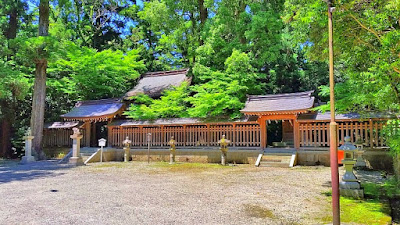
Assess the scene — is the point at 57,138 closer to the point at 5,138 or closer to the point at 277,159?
the point at 5,138

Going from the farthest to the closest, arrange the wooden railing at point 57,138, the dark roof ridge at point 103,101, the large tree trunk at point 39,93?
the wooden railing at point 57,138 < the dark roof ridge at point 103,101 < the large tree trunk at point 39,93

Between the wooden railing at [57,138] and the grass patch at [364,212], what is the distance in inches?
669

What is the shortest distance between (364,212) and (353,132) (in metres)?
8.77

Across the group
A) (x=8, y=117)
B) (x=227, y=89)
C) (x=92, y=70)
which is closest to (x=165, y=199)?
(x=227, y=89)

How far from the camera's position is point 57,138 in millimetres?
19219

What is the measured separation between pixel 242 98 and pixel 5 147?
16436mm

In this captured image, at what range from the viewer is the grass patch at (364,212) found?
497cm

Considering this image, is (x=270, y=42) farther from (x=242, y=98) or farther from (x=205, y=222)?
(x=205, y=222)

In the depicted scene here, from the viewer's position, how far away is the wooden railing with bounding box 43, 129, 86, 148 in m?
19.0

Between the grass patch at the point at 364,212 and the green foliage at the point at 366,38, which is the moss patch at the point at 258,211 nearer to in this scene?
the grass patch at the point at 364,212

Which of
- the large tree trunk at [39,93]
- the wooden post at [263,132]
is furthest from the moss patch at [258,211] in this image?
the large tree trunk at [39,93]

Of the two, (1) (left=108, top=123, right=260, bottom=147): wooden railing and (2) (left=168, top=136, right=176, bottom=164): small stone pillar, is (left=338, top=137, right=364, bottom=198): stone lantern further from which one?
(2) (left=168, top=136, right=176, bottom=164): small stone pillar

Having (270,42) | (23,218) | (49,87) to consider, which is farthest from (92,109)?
(23,218)

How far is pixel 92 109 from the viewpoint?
18.0 metres
